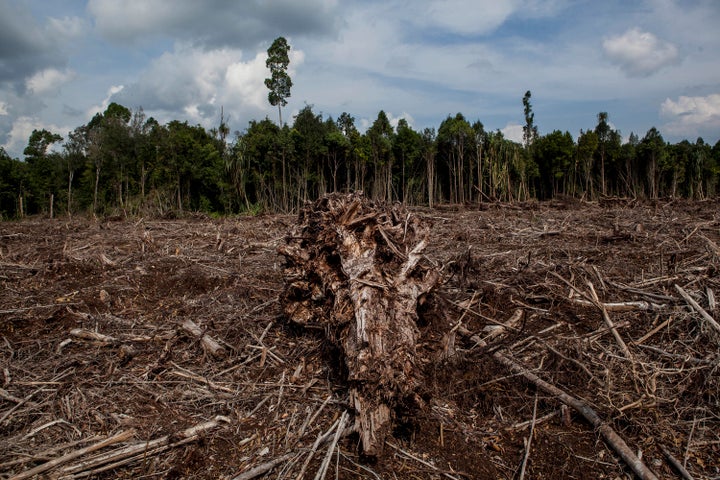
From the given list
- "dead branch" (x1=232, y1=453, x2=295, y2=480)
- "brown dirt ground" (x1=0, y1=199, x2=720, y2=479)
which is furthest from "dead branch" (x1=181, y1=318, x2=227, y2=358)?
"dead branch" (x1=232, y1=453, x2=295, y2=480)

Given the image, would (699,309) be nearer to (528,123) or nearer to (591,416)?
(591,416)

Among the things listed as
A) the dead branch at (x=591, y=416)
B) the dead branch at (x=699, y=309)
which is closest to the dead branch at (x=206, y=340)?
the dead branch at (x=591, y=416)

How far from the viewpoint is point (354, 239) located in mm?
3918

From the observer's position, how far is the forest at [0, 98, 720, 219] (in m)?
29.6

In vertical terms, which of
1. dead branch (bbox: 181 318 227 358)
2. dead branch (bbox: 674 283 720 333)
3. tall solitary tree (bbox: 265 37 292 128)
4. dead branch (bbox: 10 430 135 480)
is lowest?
dead branch (bbox: 10 430 135 480)

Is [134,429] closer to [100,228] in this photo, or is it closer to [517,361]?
[517,361]

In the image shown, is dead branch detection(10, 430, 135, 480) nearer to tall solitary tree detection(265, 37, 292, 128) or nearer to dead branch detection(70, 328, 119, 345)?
dead branch detection(70, 328, 119, 345)

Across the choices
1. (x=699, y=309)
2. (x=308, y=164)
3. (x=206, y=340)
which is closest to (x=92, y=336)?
(x=206, y=340)

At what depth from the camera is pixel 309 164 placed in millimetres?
30078

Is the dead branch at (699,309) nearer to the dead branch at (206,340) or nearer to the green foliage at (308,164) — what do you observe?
the dead branch at (206,340)

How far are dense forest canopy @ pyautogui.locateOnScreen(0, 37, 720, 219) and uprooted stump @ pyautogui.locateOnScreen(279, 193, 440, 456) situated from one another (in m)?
23.9

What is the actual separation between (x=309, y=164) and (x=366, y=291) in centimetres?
2757

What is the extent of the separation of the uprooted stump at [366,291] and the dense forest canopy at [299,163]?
78.3ft

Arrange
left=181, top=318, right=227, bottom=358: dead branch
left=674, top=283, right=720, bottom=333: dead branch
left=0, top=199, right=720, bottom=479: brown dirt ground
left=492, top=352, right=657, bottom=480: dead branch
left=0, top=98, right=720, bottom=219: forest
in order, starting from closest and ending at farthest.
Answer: left=492, top=352, right=657, bottom=480: dead branch → left=0, top=199, right=720, bottom=479: brown dirt ground → left=674, top=283, right=720, bottom=333: dead branch → left=181, top=318, right=227, bottom=358: dead branch → left=0, top=98, right=720, bottom=219: forest
